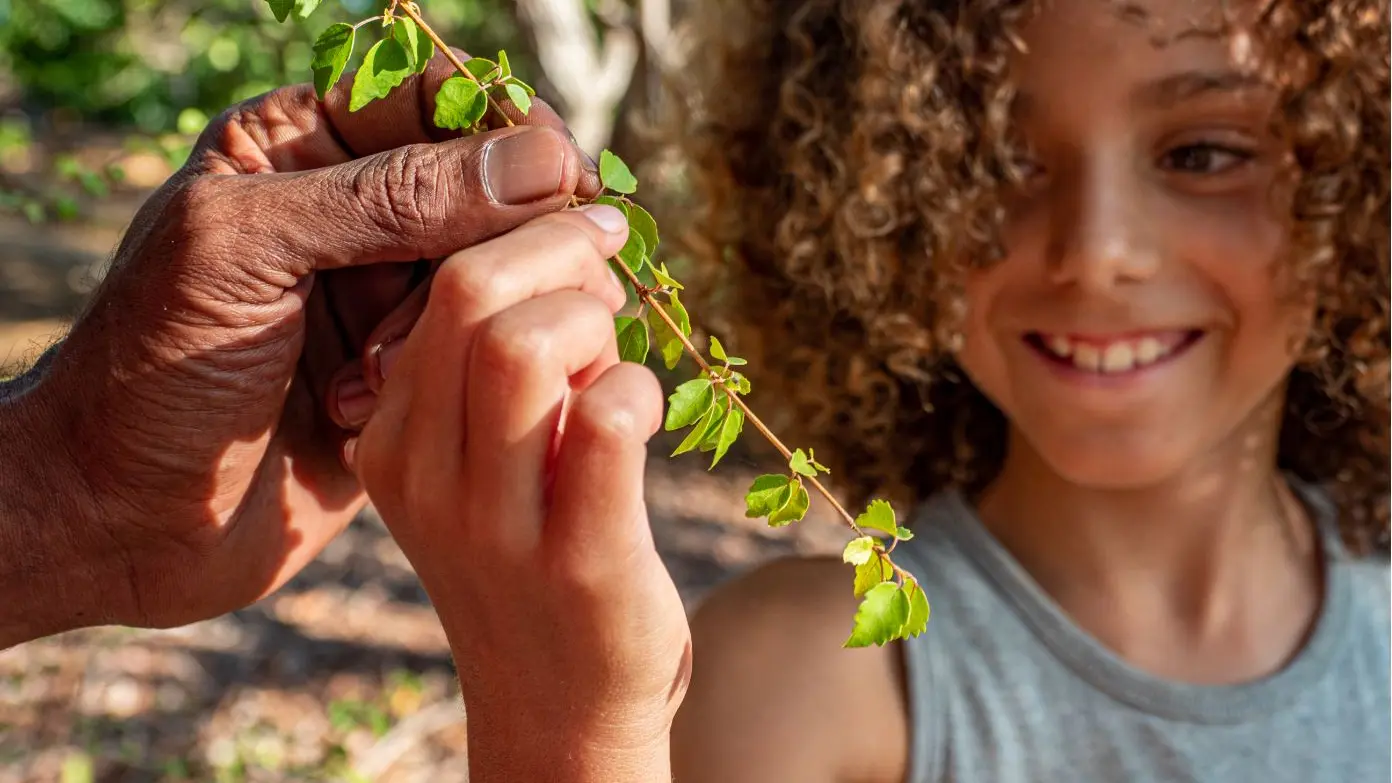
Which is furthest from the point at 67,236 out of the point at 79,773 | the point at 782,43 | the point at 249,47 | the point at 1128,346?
the point at 1128,346

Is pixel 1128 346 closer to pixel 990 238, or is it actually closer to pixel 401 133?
pixel 990 238

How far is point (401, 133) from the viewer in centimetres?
150

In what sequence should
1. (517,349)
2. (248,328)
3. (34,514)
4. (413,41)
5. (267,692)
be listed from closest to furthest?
(517,349)
(413,41)
(248,328)
(34,514)
(267,692)

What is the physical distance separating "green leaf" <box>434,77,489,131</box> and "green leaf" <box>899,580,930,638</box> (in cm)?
59

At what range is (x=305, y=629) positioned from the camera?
4793mm

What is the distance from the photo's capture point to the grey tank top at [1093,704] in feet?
7.32

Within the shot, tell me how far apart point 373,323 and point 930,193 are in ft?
3.18

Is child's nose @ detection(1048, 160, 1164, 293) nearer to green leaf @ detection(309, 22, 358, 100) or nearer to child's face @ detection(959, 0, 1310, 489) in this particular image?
child's face @ detection(959, 0, 1310, 489)

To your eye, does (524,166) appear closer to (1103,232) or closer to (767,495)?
(767,495)

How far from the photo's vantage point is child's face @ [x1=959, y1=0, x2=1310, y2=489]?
6.29 ft

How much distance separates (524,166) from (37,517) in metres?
0.81

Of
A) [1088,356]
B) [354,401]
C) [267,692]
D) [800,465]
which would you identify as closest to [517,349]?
[800,465]

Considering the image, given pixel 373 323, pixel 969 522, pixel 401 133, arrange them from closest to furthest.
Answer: pixel 401 133 → pixel 373 323 → pixel 969 522

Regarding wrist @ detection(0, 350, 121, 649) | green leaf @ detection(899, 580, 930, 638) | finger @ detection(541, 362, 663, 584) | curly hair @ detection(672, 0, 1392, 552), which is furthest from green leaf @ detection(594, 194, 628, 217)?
curly hair @ detection(672, 0, 1392, 552)
